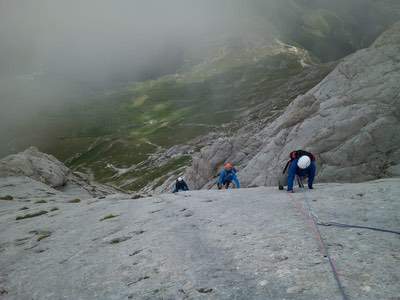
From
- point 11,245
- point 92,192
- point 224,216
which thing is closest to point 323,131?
point 224,216

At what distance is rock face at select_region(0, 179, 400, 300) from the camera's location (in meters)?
10.6

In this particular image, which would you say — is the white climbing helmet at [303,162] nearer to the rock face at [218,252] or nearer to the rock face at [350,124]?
the rock face at [218,252]

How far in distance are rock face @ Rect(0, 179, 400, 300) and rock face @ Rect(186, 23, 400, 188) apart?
14.0m

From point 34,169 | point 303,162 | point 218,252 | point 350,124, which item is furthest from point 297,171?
point 34,169

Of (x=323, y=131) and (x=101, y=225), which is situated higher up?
(x=323, y=131)

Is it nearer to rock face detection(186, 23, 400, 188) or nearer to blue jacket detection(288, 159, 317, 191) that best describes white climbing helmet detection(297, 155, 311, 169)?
blue jacket detection(288, 159, 317, 191)

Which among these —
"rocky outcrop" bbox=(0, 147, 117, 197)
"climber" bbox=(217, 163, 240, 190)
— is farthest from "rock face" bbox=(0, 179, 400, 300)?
"rocky outcrop" bbox=(0, 147, 117, 197)

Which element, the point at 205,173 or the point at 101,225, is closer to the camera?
the point at 101,225

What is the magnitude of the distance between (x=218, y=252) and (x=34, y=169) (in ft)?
187

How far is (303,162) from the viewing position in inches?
930

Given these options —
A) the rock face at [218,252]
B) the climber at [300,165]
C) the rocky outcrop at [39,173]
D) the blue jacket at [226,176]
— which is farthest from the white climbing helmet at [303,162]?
the rocky outcrop at [39,173]

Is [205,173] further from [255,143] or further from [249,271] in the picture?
[249,271]

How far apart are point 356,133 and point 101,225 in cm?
2792

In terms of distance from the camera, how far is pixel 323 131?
3944cm
